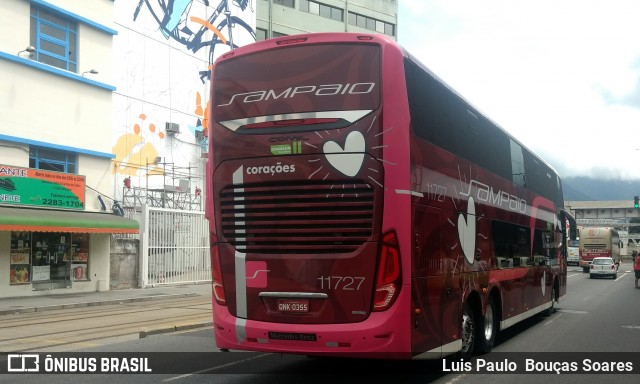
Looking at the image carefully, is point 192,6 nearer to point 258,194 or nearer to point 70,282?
point 70,282

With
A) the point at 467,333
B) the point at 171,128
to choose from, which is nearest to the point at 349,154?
the point at 467,333

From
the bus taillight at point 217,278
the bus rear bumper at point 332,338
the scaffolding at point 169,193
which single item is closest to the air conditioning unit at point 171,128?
the scaffolding at point 169,193

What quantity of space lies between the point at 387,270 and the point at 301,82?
7.69 ft

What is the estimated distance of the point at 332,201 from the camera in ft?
22.7

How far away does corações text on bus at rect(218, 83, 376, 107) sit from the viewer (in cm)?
685

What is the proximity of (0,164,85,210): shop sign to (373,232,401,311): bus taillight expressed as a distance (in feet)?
58.1

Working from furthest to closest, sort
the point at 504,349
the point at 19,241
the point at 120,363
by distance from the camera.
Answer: the point at 19,241 < the point at 504,349 < the point at 120,363

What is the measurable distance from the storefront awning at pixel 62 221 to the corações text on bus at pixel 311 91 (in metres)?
15.2

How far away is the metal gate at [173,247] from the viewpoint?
27219 millimetres

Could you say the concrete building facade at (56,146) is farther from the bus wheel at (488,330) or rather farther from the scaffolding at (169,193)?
the bus wheel at (488,330)

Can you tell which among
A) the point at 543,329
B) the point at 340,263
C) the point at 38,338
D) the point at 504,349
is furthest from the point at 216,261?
the point at 543,329

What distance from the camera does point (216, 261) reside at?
7.57 meters

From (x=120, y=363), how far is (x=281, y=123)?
482 cm

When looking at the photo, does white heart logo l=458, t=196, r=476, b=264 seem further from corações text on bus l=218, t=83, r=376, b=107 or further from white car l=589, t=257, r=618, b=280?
white car l=589, t=257, r=618, b=280
